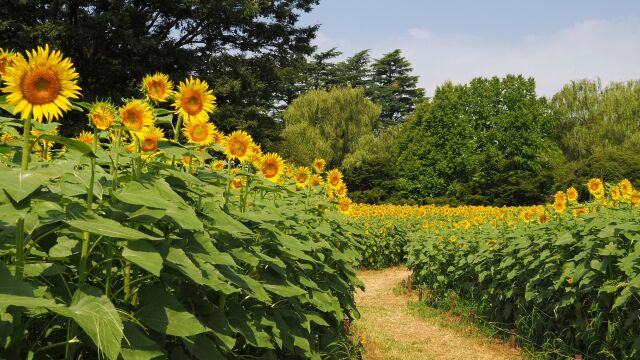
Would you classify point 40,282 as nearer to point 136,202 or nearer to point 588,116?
point 136,202

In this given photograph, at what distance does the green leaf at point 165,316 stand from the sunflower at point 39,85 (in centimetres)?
61

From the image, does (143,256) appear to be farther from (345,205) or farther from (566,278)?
(345,205)

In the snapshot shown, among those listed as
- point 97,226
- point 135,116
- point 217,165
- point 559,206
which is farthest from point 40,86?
point 559,206

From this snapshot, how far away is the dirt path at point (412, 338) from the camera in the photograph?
5.66m

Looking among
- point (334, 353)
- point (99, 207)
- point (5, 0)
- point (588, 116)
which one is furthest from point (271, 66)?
point (588, 116)

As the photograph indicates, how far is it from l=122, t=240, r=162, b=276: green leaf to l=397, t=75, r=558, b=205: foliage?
30.4m

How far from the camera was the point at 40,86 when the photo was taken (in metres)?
1.47

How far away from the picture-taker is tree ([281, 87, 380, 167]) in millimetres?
34344

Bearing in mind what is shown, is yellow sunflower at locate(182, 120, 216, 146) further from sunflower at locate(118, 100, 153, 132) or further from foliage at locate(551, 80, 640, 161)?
foliage at locate(551, 80, 640, 161)

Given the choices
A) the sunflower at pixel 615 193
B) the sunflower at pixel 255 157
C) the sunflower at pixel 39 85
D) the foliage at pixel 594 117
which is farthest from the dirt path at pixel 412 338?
the foliage at pixel 594 117

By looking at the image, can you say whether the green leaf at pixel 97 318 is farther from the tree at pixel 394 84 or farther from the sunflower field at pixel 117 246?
the tree at pixel 394 84

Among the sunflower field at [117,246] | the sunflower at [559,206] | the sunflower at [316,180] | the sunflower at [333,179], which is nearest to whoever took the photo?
the sunflower field at [117,246]

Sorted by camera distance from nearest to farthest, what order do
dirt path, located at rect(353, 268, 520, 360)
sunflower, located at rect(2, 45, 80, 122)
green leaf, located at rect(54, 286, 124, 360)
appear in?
green leaf, located at rect(54, 286, 124, 360), sunflower, located at rect(2, 45, 80, 122), dirt path, located at rect(353, 268, 520, 360)

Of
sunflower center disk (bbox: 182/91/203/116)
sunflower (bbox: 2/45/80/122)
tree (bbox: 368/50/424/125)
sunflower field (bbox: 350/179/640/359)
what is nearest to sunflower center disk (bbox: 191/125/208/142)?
sunflower center disk (bbox: 182/91/203/116)
